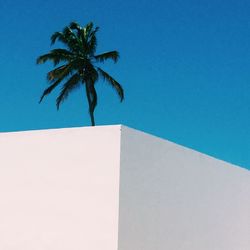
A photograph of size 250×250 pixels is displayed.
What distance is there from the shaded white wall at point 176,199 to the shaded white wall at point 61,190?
224 millimetres

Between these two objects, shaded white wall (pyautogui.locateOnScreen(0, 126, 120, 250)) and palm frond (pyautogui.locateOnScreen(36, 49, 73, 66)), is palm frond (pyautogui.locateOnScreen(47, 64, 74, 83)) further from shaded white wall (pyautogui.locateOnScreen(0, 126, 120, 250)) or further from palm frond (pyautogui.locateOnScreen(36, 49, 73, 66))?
shaded white wall (pyautogui.locateOnScreen(0, 126, 120, 250))

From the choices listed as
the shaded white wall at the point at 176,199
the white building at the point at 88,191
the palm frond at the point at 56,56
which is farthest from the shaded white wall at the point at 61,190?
the palm frond at the point at 56,56

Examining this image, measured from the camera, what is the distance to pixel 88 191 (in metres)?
7.62

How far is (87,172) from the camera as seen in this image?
302 inches

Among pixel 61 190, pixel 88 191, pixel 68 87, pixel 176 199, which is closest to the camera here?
pixel 88 191

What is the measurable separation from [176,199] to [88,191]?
219 cm

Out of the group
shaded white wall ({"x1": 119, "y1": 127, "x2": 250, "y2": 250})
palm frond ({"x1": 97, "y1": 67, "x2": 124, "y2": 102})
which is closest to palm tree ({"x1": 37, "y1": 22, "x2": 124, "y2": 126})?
palm frond ({"x1": 97, "y1": 67, "x2": 124, "y2": 102})

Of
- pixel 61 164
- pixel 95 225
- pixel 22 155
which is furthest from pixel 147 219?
pixel 22 155

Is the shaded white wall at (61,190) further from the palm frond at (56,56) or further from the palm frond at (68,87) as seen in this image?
the palm frond at (56,56)

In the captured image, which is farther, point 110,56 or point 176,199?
point 110,56

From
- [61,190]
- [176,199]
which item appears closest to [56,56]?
[176,199]

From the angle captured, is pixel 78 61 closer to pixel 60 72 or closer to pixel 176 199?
pixel 60 72

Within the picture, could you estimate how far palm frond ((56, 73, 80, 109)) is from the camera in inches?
778

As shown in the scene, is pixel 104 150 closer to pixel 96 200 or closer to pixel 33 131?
pixel 96 200
